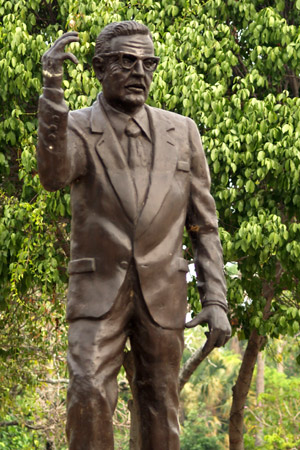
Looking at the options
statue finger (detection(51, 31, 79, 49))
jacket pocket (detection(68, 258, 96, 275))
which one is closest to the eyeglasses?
statue finger (detection(51, 31, 79, 49))

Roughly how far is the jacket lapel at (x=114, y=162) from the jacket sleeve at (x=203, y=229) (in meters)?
0.43

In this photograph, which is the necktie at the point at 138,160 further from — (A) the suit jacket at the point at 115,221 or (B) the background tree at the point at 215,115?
(B) the background tree at the point at 215,115

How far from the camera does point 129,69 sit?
585cm

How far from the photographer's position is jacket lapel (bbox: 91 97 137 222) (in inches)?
228

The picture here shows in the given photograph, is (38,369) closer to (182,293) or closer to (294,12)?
(294,12)

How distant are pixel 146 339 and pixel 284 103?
23.5 ft

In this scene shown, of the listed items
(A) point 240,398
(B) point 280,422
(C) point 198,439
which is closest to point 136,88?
(A) point 240,398

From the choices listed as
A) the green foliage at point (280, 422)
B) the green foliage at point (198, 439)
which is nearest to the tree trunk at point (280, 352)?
the green foliage at point (280, 422)

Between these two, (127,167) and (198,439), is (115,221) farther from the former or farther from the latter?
(198,439)

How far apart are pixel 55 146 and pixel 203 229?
0.99 metres

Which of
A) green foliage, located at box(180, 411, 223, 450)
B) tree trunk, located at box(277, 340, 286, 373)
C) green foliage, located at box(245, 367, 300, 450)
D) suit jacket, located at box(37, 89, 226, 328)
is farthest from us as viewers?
green foliage, located at box(180, 411, 223, 450)

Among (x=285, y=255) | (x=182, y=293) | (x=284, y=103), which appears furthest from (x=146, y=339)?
(x=284, y=103)

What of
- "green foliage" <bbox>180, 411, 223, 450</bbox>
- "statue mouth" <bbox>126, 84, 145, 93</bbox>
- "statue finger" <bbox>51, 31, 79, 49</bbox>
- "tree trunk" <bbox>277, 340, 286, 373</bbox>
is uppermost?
"statue finger" <bbox>51, 31, 79, 49</bbox>

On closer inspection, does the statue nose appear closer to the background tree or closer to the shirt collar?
the shirt collar
